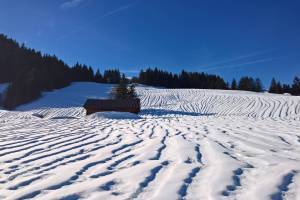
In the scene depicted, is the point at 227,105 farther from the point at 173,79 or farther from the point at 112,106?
the point at 173,79

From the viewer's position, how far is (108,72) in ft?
371

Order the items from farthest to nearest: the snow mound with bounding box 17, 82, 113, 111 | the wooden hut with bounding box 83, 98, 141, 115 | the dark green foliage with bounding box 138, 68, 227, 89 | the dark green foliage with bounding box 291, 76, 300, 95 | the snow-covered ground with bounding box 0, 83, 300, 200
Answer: the dark green foliage with bounding box 138, 68, 227, 89 < the dark green foliage with bounding box 291, 76, 300, 95 < the snow mound with bounding box 17, 82, 113, 111 < the wooden hut with bounding box 83, 98, 141, 115 < the snow-covered ground with bounding box 0, 83, 300, 200

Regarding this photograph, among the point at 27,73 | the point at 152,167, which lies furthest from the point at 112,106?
the point at 152,167

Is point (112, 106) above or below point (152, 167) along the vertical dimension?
above

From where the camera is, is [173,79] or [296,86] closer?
[296,86]

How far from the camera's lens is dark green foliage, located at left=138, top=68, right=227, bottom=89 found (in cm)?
10150

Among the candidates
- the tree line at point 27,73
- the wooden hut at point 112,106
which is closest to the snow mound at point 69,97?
the tree line at point 27,73

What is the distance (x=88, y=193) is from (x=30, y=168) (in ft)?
5.42

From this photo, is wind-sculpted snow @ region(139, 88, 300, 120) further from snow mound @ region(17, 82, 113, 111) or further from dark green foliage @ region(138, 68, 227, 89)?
dark green foliage @ region(138, 68, 227, 89)

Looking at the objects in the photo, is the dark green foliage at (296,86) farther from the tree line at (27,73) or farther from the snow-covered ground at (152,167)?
the snow-covered ground at (152,167)

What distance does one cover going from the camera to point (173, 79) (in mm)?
103250

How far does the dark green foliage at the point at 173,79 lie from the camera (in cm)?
10150

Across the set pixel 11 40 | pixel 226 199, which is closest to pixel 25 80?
pixel 11 40

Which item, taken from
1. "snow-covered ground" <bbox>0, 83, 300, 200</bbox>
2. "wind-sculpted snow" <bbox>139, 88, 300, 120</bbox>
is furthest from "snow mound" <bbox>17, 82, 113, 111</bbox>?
"snow-covered ground" <bbox>0, 83, 300, 200</bbox>
